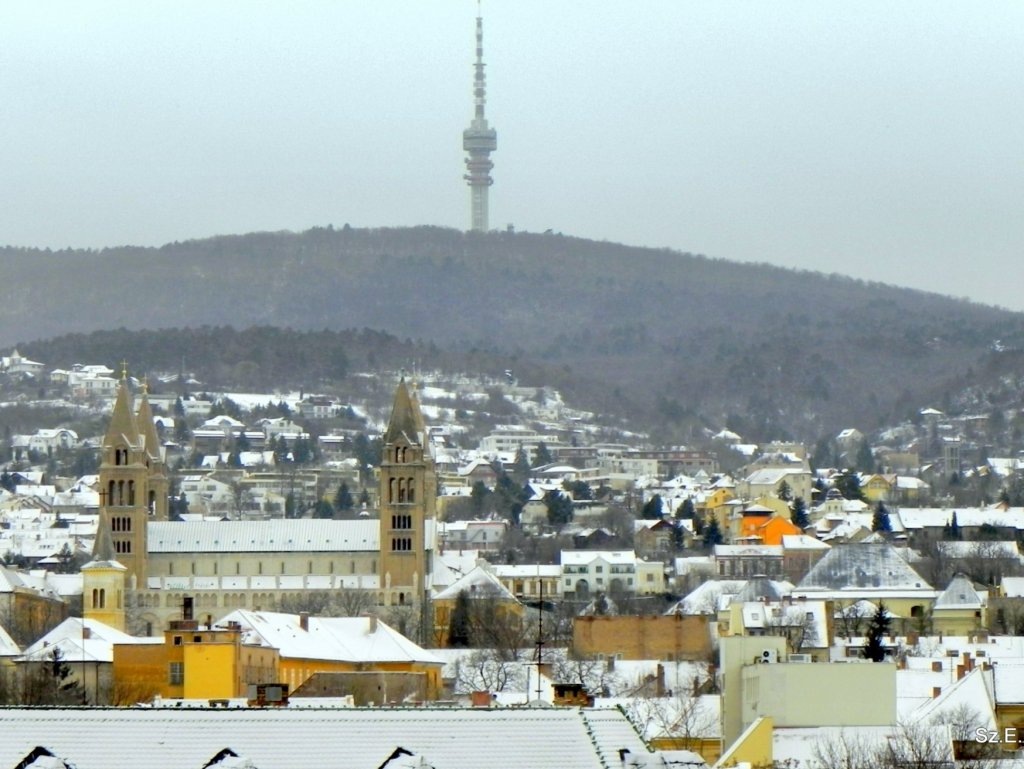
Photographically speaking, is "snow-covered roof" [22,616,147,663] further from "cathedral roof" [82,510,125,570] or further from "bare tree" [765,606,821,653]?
"cathedral roof" [82,510,125,570]

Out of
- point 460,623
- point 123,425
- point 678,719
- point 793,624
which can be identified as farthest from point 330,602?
point 678,719

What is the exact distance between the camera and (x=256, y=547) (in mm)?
150125

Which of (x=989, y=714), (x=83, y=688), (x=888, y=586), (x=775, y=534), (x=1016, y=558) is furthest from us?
(x=775, y=534)

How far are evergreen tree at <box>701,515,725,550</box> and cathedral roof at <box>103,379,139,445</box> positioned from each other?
41.8 m

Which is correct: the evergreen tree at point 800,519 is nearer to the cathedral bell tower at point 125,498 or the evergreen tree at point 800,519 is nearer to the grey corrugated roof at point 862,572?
the grey corrugated roof at point 862,572

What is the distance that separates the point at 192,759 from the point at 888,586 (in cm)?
10831

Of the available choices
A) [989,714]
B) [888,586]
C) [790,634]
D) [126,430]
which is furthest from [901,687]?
[126,430]

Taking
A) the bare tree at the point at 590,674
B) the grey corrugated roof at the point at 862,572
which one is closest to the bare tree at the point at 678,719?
the bare tree at the point at 590,674

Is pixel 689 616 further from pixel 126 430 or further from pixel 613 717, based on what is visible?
pixel 613 717

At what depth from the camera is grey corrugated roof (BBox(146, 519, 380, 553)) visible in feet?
487

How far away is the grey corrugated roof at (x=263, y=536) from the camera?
148500 mm

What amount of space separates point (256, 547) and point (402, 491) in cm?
768

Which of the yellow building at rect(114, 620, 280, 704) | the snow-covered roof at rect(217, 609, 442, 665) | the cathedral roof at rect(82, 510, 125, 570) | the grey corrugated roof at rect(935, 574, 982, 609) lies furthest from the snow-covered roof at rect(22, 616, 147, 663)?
the grey corrugated roof at rect(935, 574, 982, 609)

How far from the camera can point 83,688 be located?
86.8m
